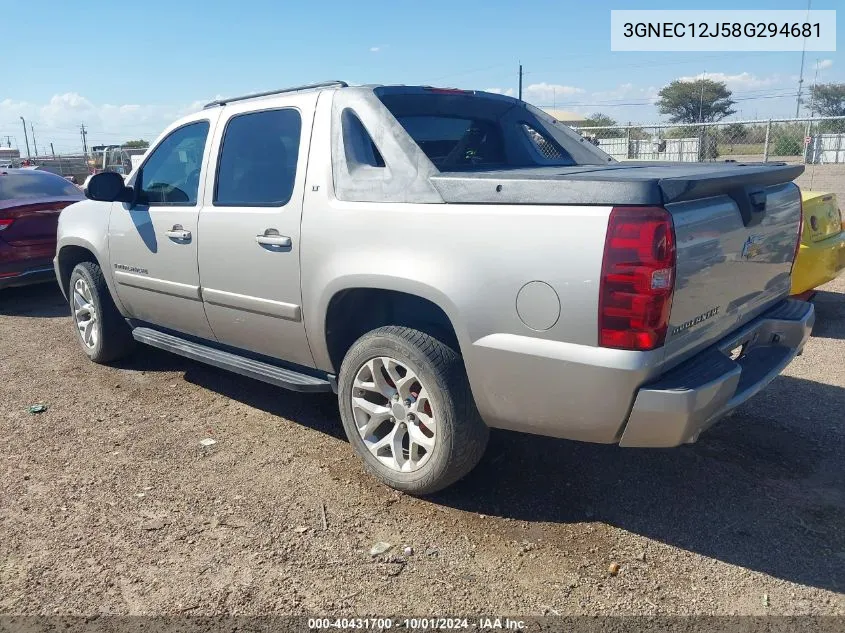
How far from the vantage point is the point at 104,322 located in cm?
536

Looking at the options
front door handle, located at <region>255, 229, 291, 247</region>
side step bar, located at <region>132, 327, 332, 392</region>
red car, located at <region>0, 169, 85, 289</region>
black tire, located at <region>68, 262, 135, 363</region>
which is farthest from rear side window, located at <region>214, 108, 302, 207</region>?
red car, located at <region>0, 169, 85, 289</region>

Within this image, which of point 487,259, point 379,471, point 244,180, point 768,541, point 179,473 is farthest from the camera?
point 244,180

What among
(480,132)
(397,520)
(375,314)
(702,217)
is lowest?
(397,520)

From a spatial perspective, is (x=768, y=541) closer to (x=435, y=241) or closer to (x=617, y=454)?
(x=617, y=454)

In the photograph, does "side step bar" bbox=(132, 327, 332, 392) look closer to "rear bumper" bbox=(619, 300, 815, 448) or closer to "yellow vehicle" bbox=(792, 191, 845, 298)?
"rear bumper" bbox=(619, 300, 815, 448)

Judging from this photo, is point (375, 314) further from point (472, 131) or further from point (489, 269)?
point (472, 131)

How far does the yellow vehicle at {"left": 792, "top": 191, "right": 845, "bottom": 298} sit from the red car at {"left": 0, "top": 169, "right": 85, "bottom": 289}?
764 centimetres

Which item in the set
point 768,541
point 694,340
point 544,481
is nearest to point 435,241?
point 694,340

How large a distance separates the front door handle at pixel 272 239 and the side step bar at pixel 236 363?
0.74 metres

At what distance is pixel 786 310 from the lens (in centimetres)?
358

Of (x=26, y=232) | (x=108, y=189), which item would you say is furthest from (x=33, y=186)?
(x=108, y=189)

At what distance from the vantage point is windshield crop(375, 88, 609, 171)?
3.82 m

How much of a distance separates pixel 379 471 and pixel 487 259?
1295mm

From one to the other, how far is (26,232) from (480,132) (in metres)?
5.88
